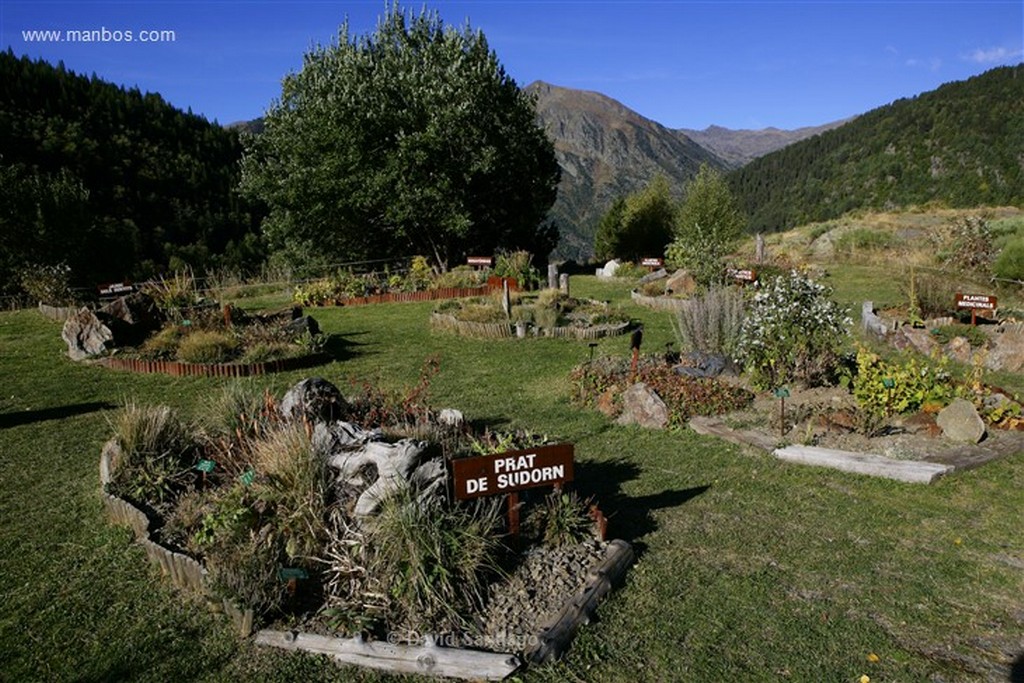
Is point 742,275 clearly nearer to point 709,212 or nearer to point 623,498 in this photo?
point 709,212

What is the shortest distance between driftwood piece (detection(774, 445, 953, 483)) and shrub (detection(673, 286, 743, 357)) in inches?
128

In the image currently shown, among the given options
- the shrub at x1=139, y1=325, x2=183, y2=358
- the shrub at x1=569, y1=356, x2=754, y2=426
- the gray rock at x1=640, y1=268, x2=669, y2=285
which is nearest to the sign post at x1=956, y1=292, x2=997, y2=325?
the shrub at x1=569, y1=356, x2=754, y2=426

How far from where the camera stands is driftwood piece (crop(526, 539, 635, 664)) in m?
3.99

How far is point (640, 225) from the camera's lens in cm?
3139

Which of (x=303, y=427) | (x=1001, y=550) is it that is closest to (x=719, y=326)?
(x=1001, y=550)

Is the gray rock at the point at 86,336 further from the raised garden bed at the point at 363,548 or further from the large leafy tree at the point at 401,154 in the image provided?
the large leafy tree at the point at 401,154

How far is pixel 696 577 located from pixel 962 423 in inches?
168

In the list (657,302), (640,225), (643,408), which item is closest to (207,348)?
(643,408)

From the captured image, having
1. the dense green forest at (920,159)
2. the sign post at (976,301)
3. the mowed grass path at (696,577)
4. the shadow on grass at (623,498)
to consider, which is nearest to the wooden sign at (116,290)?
the mowed grass path at (696,577)

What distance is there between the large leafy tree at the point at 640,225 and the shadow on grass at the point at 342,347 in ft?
62.2

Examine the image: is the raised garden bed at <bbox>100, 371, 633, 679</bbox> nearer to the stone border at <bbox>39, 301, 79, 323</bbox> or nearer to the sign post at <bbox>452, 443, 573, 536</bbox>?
the sign post at <bbox>452, 443, 573, 536</bbox>

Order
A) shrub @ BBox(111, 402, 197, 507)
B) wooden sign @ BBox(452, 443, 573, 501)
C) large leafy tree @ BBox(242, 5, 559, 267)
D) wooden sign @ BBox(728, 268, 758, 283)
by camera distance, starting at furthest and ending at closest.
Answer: large leafy tree @ BBox(242, 5, 559, 267) < wooden sign @ BBox(728, 268, 758, 283) < shrub @ BBox(111, 402, 197, 507) < wooden sign @ BBox(452, 443, 573, 501)

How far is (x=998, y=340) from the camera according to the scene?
10.9 metres

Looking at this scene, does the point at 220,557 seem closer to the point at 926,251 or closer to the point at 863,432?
the point at 863,432
